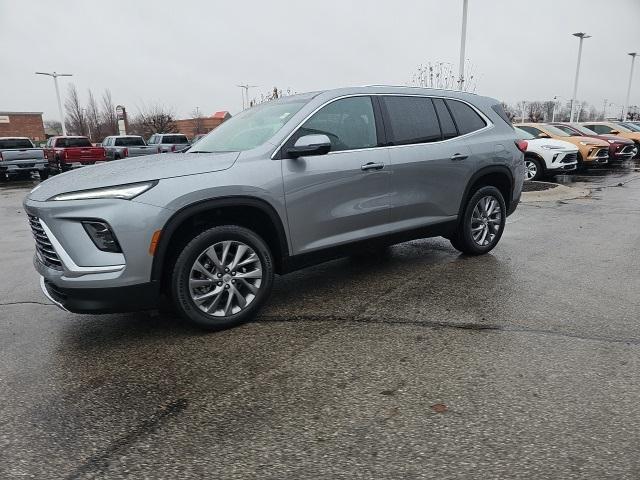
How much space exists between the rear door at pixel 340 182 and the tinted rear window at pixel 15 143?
62.5 ft

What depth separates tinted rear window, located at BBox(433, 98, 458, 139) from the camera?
5180 millimetres

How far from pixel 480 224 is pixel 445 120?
4.30 feet

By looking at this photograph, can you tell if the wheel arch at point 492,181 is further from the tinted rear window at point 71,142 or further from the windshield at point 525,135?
the tinted rear window at point 71,142

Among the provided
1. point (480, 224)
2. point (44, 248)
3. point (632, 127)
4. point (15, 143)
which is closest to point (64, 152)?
point (15, 143)

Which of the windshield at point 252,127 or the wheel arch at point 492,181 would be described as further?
the wheel arch at point 492,181

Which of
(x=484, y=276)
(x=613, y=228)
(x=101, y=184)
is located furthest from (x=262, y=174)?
(x=613, y=228)

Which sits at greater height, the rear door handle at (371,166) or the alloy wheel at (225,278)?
the rear door handle at (371,166)

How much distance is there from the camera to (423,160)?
190 inches

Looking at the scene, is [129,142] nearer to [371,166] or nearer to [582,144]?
[582,144]

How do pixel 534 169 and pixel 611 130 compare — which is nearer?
pixel 534 169

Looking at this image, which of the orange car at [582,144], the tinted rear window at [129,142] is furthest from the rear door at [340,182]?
the tinted rear window at [129,142]

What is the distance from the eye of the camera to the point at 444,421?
2.57m

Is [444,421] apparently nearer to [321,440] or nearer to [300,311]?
[321,440]

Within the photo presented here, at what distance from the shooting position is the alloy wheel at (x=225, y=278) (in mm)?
3609
